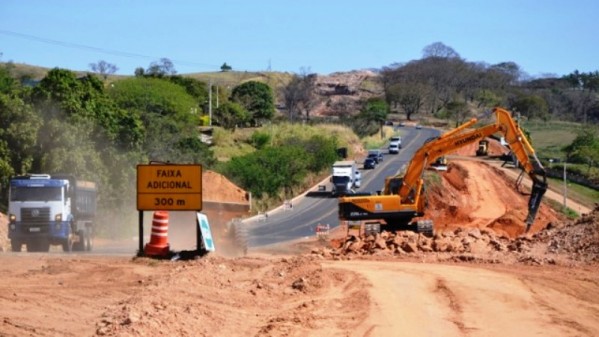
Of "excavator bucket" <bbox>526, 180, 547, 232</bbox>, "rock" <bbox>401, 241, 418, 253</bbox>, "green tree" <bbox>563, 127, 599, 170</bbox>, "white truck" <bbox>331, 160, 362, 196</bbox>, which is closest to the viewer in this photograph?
"rock" <bbox>401, 241, 418, 253</bbox>

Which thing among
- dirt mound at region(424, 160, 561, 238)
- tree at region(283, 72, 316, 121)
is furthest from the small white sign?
tree at region(283, 72, 316, 121)

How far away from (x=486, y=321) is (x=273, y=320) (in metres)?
4.23

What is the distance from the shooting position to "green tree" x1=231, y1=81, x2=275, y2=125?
433 feet

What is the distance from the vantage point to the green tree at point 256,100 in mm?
132000

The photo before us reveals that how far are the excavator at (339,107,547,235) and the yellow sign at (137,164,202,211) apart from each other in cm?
1206

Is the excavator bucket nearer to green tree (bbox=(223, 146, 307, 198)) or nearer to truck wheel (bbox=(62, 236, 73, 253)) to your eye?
truck wheel (bbox=(62, 236, 73, 253))

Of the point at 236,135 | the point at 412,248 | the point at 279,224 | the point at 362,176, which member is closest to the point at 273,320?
the point at 412,248

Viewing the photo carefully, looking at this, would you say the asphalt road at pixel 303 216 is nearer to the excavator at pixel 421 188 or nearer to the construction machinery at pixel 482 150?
the excavator at pixel 421 188

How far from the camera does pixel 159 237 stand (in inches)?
1067

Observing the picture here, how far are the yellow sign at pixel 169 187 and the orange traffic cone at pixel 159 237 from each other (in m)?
0.45

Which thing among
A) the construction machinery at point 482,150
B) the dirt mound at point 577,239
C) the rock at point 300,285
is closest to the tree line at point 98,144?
the construction machinery at point 482,150

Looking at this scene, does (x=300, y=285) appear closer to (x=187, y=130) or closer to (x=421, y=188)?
(x=421, y=188)

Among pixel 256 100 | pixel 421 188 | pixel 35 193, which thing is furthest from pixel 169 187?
pixel 256 100

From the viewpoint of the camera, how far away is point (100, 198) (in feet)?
176
